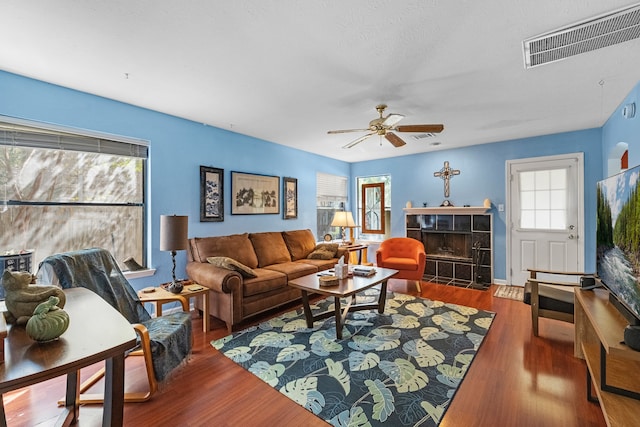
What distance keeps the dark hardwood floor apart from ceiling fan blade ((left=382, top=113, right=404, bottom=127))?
2.33 metres

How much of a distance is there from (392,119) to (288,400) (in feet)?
8.53

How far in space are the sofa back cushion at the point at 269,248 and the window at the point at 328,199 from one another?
5.12 feet

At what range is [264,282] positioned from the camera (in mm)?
3320

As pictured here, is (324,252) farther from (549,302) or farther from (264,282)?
(549,302)

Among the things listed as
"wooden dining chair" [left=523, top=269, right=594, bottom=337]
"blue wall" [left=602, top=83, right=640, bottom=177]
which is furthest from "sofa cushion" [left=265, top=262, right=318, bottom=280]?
"blue wall" [left=602, top=83, right=640, bottom=177]

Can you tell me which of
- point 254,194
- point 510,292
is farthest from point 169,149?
point 510,292

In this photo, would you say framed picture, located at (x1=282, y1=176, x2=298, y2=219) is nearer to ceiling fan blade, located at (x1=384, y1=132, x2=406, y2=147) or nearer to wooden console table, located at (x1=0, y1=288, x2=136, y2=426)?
ceiling fan blade, located at (x1=384, y1=132, x2=406, y2=147)

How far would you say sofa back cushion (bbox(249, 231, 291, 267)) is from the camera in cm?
415

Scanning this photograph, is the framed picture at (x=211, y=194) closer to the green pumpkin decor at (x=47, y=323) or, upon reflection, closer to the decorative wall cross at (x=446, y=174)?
the green pumpkin decor at (x=47, y=323)

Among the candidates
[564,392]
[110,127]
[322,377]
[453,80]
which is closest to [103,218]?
[110,127]

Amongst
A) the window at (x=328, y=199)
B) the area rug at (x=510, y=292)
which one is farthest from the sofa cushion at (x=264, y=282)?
the area rug at (x=510, y=292)

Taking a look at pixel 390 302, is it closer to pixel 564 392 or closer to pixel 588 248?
pixel 564 392

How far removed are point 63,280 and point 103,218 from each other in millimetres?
1447

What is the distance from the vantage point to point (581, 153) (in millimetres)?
4227
